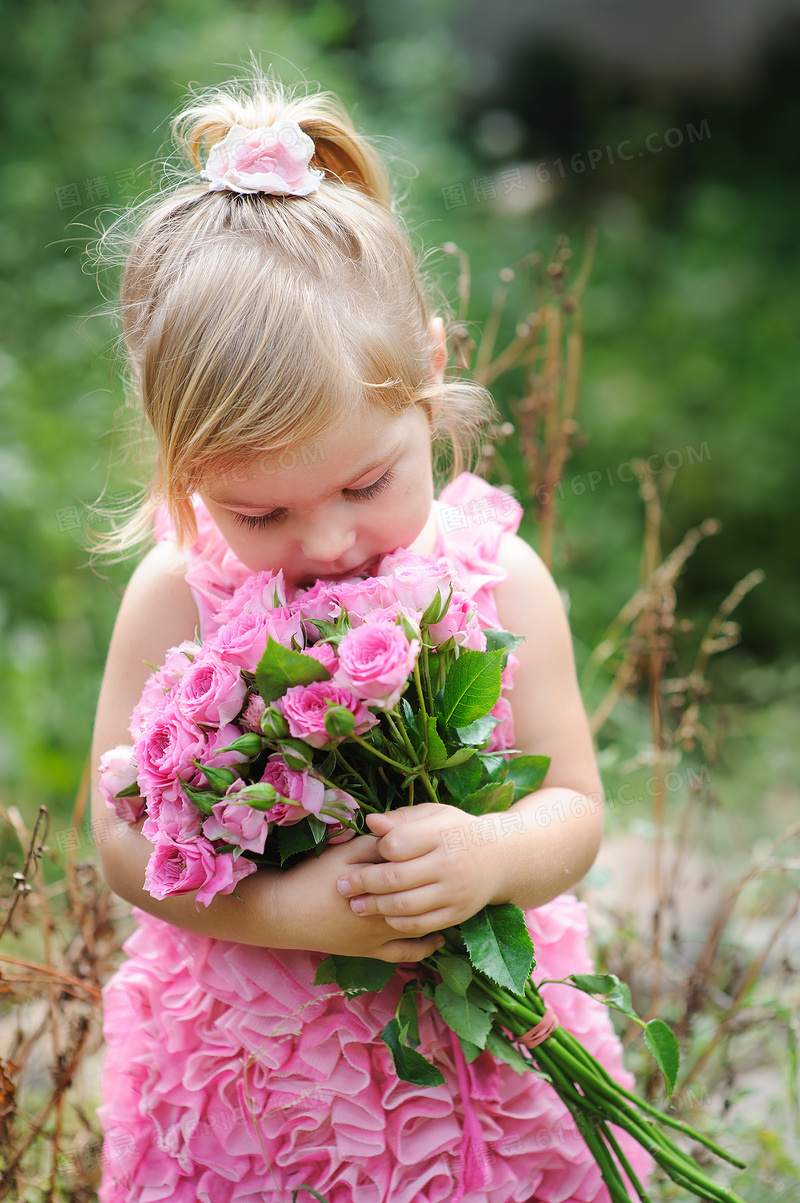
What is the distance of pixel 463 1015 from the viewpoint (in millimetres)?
1122

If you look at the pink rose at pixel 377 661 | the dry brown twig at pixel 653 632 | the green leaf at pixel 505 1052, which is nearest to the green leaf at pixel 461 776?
the pink rose at pixel 377 661

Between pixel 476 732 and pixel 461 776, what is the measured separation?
8cm

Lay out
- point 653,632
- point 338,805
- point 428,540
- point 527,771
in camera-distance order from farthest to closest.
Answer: point 653,632, point 428,540, point 527,771, point 338,805

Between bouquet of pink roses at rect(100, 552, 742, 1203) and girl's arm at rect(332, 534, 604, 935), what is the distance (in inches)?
1.6

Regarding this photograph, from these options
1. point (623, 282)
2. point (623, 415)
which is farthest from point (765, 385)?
point (623, 282)

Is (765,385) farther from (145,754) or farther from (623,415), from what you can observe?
(145,754)

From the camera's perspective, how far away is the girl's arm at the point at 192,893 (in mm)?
1146

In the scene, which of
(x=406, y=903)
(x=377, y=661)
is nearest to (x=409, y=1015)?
(x=406, y=903)

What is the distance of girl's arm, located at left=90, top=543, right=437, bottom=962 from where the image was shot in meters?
1.15

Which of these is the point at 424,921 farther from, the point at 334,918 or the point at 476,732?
the point at 476,732

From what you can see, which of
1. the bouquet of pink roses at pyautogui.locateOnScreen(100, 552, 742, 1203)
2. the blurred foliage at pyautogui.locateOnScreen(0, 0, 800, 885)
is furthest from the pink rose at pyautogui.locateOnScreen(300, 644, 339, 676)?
the blurred foliage at pyautogui.locateOnScreen(0, 0, 800, 885)

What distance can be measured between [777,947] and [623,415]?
98.6 inches

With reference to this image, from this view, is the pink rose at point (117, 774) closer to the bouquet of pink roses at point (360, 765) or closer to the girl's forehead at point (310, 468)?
the bouquet of pink roses at point (360, 765)

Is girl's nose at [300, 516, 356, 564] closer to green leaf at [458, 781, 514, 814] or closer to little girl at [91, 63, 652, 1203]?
little girl at [91, 63, 652, 1203]
